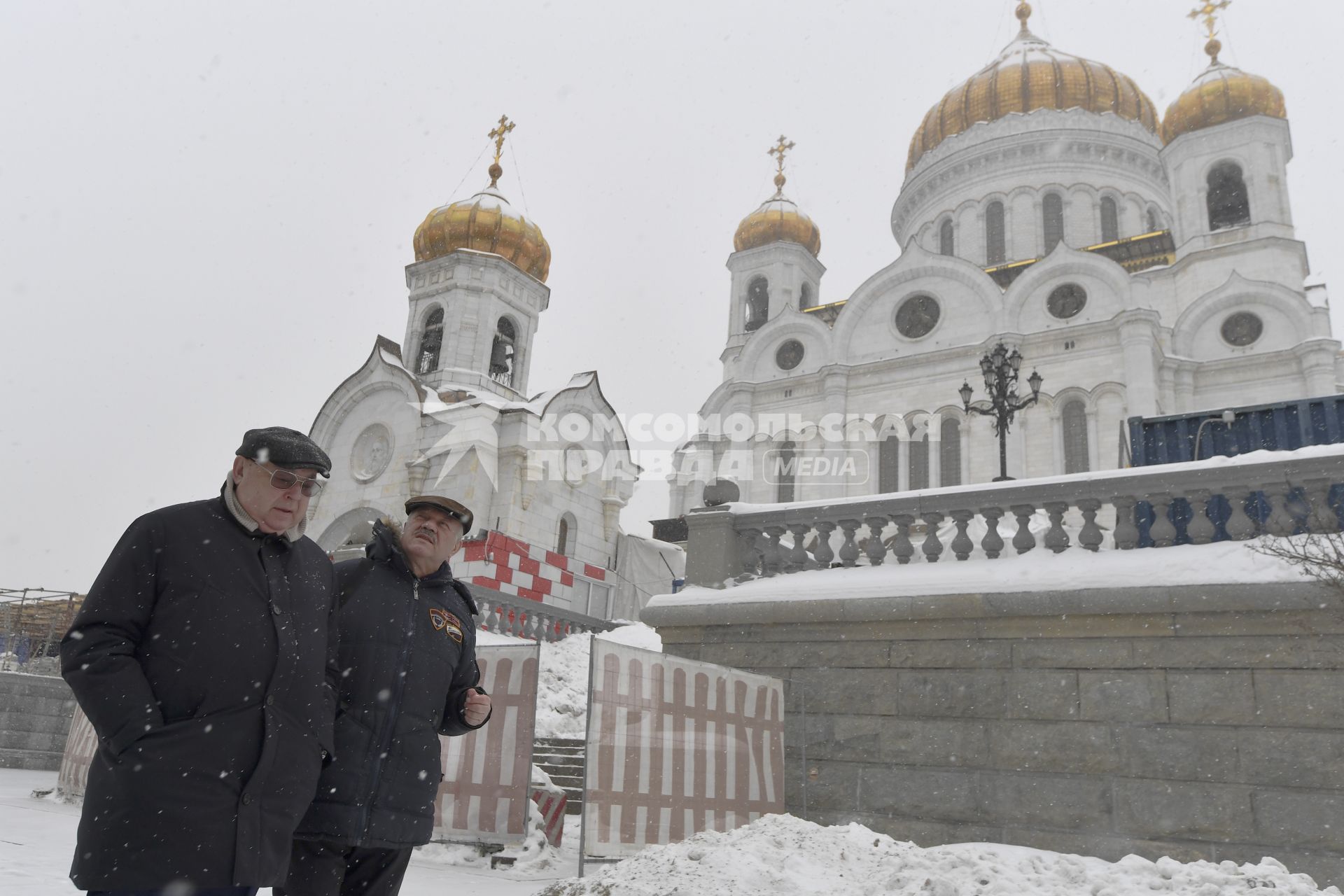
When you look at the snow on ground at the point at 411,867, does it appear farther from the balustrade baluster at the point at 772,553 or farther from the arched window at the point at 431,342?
the arched window at the point at 431,342

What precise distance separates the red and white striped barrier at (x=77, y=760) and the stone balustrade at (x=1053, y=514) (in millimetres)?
5445

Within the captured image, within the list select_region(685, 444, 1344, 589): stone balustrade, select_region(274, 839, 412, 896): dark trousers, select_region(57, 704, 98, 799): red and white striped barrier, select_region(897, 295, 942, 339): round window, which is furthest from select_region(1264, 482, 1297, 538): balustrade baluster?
select_region(897, 295, 942, 339): round window

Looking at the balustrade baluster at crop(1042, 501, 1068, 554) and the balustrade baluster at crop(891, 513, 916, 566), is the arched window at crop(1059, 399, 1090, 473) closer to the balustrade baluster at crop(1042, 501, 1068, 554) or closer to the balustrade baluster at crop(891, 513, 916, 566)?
the balustrade baluster at crop(891, 513, 916, 566)

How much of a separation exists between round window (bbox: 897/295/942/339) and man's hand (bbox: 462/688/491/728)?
25.5 metres

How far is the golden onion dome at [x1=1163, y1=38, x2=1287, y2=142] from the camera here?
26.8 m

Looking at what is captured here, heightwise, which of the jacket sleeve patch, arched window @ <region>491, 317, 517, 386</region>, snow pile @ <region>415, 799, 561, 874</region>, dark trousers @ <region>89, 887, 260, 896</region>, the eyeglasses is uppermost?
arched window @ <region>491, 317, 517, 386</region>

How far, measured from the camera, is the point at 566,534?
2262 cm

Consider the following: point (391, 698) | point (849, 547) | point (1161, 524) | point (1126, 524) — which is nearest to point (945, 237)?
point (849, 547)

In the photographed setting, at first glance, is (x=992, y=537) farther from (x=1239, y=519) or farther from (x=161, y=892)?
(x=161, y=892)

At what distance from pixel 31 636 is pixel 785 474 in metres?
18.8

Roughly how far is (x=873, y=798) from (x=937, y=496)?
2302 mm

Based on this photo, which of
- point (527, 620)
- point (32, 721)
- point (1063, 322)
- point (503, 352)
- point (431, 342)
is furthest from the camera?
point (503, 352)

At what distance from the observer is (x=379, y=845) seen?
2.81 meters

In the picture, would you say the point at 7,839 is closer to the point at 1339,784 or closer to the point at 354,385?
the point at 1339,784
